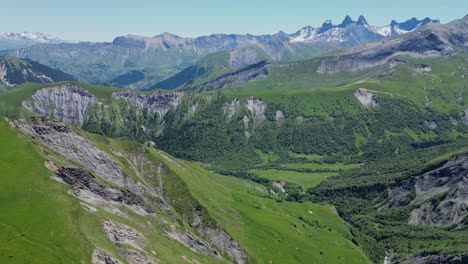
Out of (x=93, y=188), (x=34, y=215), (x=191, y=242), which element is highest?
(x=34, y=215)

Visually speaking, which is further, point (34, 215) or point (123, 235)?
point (123, 235)

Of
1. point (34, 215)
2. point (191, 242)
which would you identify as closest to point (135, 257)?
point (34, 215)

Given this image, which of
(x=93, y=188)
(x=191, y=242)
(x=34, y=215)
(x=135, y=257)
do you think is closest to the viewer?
(x=34, y=215)

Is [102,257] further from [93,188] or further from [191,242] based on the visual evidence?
[191,242]

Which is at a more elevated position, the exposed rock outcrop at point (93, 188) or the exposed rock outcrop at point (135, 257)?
the exposed rock outcrop at point (93, 188)

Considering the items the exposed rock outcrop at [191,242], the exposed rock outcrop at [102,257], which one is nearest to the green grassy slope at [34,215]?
the exposed rock outcrop at [102,257]

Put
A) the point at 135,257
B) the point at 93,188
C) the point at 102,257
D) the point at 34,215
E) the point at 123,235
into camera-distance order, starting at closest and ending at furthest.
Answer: the point at 102,257
the point at 34,215
the point at 135,257
the point at 123,235
the point at 93,188

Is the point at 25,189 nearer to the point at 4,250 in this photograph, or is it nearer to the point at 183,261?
the point at 4,250

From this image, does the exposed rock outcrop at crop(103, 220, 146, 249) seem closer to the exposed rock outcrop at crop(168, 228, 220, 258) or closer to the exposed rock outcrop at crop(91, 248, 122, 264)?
the exposed rock outcrop at crop(91, 248, 122, 264)

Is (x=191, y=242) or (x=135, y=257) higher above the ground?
Result: (x=135, y=257)

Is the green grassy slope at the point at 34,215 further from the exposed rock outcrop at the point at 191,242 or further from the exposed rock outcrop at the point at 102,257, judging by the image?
the exposed rock outcrop at the point at 191,242

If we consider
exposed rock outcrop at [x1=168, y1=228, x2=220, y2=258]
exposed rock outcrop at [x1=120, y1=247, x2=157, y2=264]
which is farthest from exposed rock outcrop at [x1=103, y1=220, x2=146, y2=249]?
exposed rock outcrop at [x1=168, y1=228, x2=220, y2=258]

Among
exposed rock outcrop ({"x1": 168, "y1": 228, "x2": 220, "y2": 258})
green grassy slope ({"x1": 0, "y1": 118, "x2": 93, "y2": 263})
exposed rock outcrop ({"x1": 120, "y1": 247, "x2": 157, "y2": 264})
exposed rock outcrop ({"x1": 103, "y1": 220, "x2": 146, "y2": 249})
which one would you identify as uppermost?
green grassy slope ({"x1": 0, "y1": 118, "x2": 93, "y2": 263})
